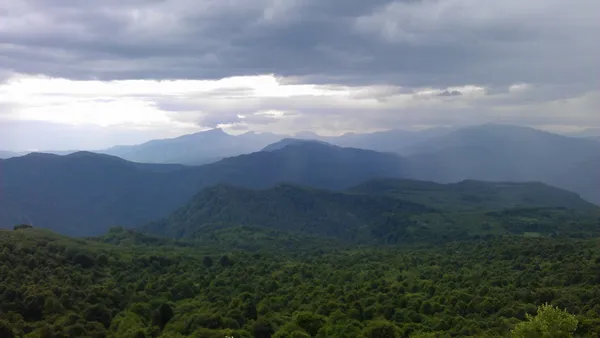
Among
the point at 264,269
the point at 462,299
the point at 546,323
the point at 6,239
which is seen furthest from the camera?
the point at 264,269

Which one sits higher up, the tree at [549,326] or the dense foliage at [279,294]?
the tree at [549,326]

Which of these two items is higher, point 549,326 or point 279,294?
point 549,326

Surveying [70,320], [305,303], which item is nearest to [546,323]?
[305,303]

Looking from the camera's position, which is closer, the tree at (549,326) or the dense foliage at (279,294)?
the tree at (549,326)

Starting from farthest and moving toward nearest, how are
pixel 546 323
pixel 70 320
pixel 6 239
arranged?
pixel 6 239
pixel 70 320
pixel 546 323

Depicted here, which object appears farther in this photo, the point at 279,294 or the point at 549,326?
the point at 279,294

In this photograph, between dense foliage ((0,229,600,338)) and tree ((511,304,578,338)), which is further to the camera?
dense foliage ((0,229,600,338))

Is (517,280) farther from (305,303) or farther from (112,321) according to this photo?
(112,321)

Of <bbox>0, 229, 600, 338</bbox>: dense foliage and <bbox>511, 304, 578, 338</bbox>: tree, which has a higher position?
<bbox>511, 304, 578, 338</bbox>: tree
